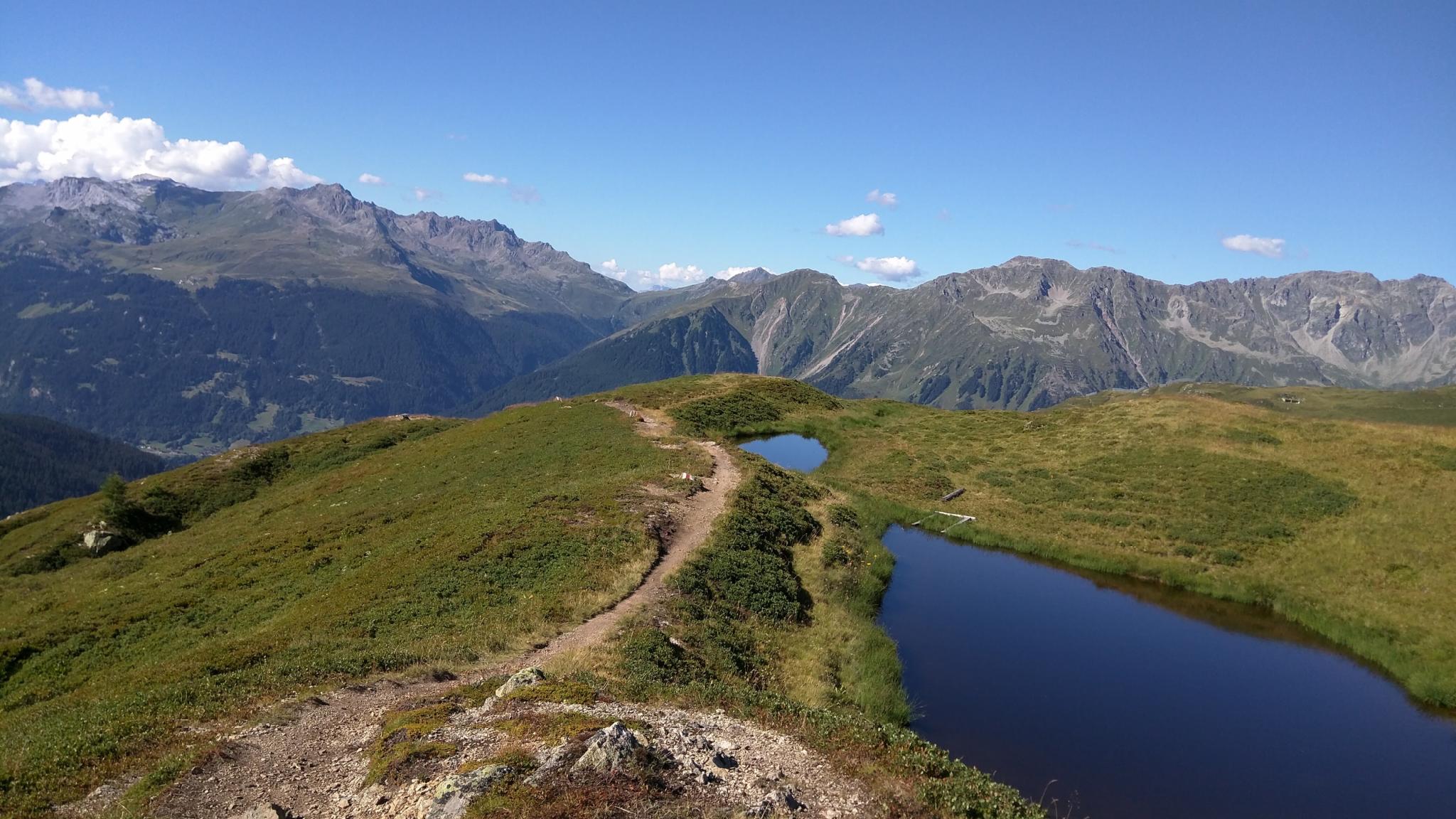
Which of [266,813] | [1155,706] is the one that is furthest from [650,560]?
[1155,706]

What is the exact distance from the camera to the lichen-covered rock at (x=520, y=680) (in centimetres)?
1931

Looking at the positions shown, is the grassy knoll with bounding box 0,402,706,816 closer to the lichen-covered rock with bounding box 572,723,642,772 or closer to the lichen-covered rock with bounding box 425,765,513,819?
the lichen-covered rock with bounding box 425,765,513,819

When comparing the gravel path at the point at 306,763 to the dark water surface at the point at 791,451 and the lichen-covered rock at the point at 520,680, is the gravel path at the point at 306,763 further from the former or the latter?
the dark water surface at the point at 791,451

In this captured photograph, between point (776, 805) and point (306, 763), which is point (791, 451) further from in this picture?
point (306, 763)

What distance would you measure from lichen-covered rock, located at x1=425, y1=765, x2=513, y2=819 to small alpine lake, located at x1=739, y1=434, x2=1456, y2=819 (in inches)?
628

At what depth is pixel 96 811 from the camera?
43.7ft

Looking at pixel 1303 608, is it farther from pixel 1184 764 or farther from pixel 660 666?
pixel 660 666

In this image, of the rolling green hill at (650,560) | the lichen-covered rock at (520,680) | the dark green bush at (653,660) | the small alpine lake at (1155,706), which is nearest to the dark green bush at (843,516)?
the rolling green hill at (650,560)

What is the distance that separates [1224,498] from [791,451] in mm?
38996

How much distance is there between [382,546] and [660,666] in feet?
75.2

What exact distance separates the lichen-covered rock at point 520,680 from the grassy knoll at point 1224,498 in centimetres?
3688

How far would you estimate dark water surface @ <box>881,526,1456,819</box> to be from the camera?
21.9 meters

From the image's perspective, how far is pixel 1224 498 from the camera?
165ft

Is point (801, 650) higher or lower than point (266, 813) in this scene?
lower
